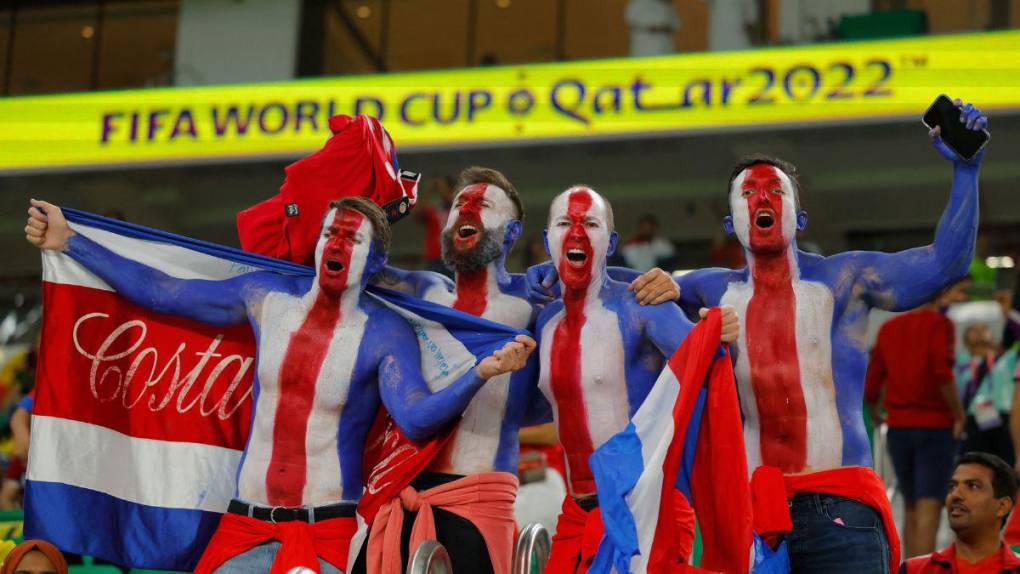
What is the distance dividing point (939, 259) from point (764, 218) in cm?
57

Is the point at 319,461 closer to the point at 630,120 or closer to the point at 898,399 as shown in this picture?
the point at 898,399

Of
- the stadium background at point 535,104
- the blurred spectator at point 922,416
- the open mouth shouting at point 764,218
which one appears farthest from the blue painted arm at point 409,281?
the stadium background at point 535,104

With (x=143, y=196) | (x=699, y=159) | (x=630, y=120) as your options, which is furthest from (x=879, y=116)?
(x=143, y=196)

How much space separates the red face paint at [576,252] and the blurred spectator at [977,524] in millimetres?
1980

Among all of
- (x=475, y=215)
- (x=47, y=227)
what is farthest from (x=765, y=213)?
(x=47, y=227)

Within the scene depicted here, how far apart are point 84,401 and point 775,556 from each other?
8.42 feet

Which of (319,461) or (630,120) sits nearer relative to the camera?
(319,461)

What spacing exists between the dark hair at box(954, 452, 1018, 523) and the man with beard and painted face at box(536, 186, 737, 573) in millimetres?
1848

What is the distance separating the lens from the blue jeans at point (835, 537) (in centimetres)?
411

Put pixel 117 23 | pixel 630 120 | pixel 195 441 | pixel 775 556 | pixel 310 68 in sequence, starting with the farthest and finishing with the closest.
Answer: pixel 117 23 < pixel 310 68 < pixel 630 120 < pixel 195 441 < pixel 775 556

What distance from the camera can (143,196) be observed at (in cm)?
1706

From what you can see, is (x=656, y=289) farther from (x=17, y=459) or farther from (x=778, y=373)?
(x=17, y=459)

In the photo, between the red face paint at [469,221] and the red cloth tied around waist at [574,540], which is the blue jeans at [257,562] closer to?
the red cloth tied around waist at [574,540]

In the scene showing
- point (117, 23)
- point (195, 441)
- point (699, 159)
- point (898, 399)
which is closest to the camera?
point (195, 441)
